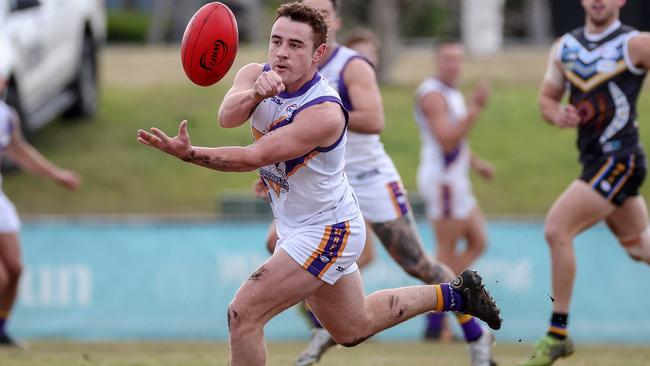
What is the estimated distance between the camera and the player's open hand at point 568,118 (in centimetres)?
768

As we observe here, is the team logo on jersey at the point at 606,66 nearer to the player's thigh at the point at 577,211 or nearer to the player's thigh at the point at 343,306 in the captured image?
the player's thigh at the point at 577,211

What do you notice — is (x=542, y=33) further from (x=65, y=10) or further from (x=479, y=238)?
(x=479, y=238)

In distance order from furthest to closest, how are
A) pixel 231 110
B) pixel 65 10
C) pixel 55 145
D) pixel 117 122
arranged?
pixel 117 122 < pixel 55 145 < pixel 65 10 < pixel 231 110

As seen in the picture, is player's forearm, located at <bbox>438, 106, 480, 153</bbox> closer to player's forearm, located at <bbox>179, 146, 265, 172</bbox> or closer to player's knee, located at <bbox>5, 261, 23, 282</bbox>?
player's knee, located at <bbox>5, 261, 23, 282</bbox>

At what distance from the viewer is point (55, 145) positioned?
57.4 feet

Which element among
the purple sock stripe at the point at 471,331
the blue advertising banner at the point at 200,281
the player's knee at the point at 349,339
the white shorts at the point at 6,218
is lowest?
the blue advertising banner at the point at 200,281

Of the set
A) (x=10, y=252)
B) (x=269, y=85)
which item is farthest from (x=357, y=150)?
(x=10, y=252)

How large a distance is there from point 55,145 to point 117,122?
58.8 inches

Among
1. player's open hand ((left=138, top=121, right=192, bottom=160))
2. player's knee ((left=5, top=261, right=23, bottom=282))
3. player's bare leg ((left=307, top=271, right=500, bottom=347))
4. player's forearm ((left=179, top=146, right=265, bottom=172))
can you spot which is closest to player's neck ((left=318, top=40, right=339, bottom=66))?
player's bare leg ((left=307, top=271, right=500, bottom=347))

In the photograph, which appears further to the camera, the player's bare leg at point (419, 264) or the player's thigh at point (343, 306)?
the player's bare leg at point (419, 264)

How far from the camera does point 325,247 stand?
5.95 m

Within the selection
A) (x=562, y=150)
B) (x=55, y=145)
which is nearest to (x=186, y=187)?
(x=55, y=145)

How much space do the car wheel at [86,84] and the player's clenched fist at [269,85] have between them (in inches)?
472

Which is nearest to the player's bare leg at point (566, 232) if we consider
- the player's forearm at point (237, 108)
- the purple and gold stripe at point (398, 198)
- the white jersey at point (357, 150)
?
the purple and gold stripe at point (398, 198)
